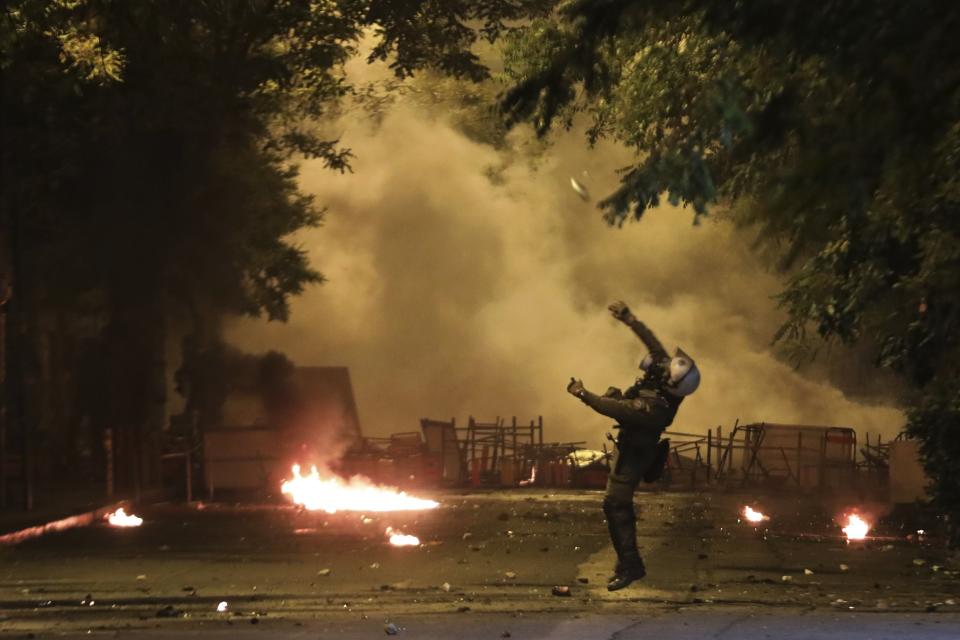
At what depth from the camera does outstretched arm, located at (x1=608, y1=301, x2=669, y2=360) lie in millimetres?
11797

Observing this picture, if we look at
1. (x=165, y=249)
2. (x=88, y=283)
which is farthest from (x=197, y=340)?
(x=165, y=249)

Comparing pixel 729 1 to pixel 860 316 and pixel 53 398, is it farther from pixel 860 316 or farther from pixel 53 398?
pixel 53 398

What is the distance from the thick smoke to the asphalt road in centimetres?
2277

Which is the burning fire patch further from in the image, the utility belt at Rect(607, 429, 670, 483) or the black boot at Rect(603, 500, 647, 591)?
the black boot at Rect(603, 500, 647, 591)

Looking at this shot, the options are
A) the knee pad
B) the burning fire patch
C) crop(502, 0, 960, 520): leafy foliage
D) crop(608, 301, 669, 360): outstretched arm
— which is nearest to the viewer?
crop(502, 0, 960, 520): leafy foliage

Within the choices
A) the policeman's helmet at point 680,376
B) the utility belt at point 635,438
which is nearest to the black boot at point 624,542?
the utility belt at point 635,438

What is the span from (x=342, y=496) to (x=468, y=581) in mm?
12894

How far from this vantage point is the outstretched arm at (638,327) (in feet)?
38.7

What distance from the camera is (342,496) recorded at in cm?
2602

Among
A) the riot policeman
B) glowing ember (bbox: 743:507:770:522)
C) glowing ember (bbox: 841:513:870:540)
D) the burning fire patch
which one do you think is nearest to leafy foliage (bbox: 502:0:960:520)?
the riot policeman

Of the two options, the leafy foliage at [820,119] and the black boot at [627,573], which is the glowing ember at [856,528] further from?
the leafy foliage at [820,119]

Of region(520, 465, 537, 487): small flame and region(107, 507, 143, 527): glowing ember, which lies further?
region(520, 465, 537, 487): small flame

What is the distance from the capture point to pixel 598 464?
3403 centimetres

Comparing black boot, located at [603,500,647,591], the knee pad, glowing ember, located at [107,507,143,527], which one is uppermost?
the knee pad
